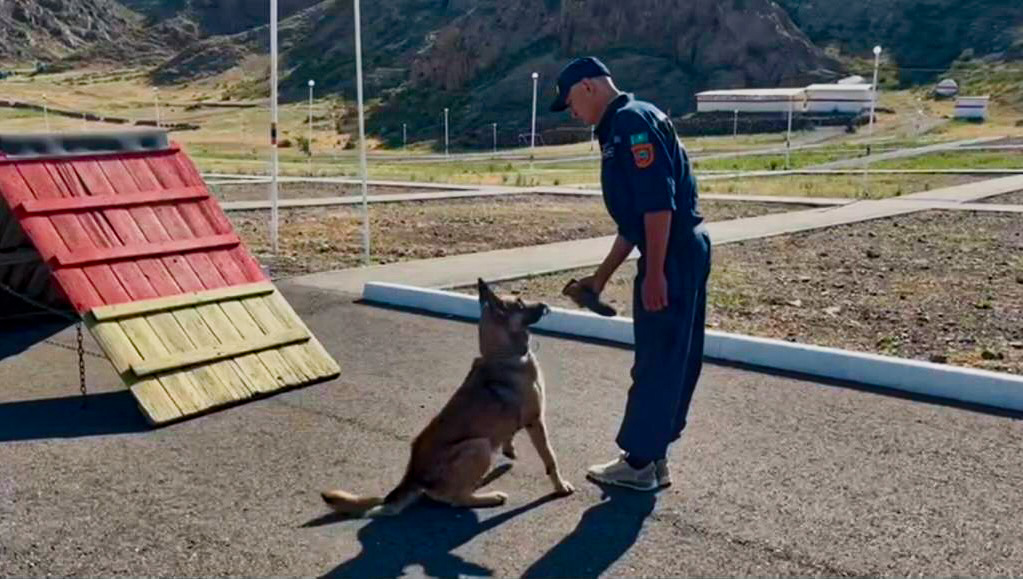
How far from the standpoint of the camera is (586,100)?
5371 millimetres

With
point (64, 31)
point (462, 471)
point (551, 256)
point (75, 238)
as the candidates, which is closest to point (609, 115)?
point (462, 471)

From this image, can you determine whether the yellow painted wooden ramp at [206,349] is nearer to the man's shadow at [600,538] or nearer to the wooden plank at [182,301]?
the wooden plank at [182,301]

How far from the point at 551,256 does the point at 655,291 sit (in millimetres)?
8589

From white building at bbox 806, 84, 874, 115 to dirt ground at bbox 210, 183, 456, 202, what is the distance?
45614 mm

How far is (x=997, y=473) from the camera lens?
600 centimetres

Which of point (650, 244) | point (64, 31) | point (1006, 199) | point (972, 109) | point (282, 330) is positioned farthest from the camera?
point (64, 31)

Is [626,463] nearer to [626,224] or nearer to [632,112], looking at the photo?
[626,224]

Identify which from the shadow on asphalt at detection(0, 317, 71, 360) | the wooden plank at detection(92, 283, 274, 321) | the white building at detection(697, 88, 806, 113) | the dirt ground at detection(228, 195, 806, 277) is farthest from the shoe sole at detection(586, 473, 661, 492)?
the white building at detection(697, 88, 806, 113)

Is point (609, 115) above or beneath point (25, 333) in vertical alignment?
above

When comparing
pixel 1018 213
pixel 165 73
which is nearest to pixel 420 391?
pixel 1018 213

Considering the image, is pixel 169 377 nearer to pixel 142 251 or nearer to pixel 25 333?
pixel 142 251

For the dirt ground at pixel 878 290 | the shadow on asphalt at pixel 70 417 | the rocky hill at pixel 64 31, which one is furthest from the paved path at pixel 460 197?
the rocky hill at pixel 64 31

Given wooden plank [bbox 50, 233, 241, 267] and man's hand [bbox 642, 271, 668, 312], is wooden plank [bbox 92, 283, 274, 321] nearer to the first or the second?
wooden plank [bbox 50, 233, 241, 267]

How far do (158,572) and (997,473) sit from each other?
13.7 ft
